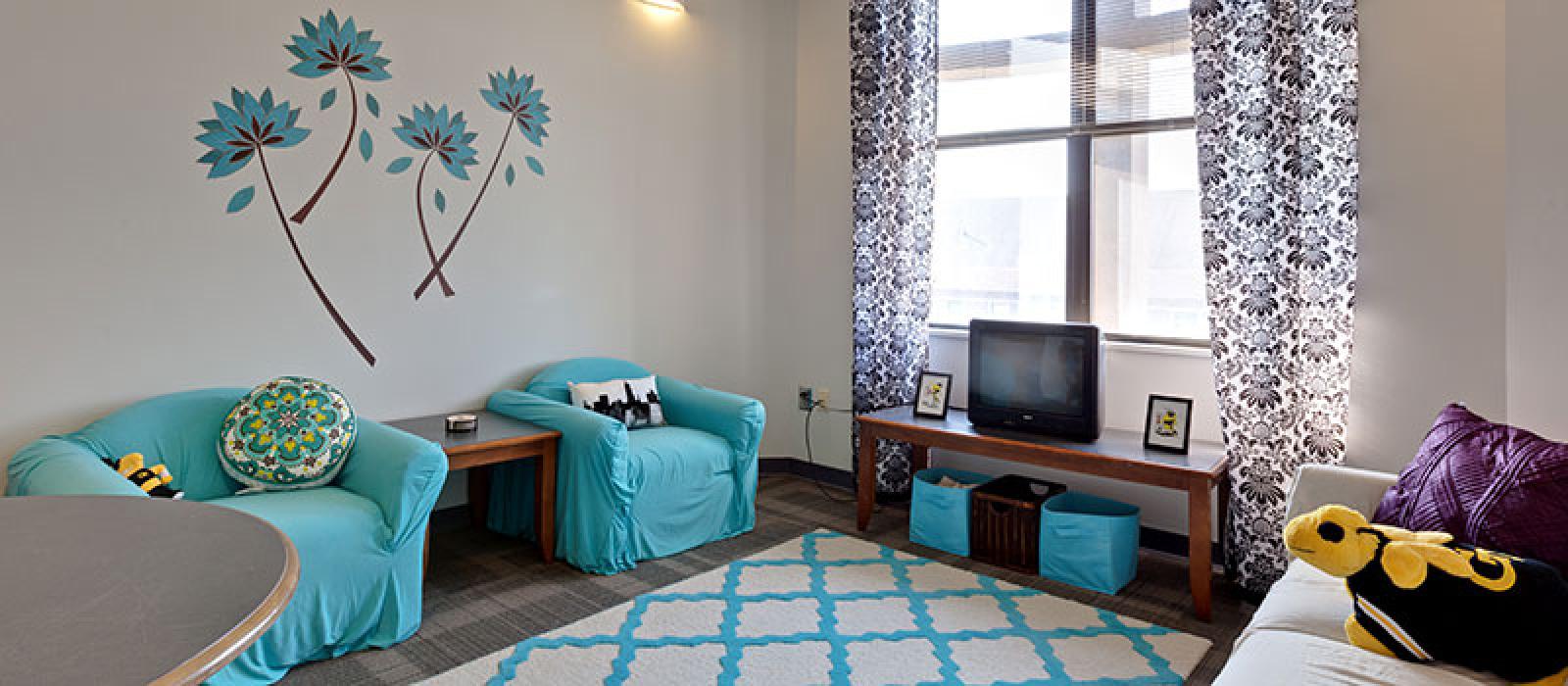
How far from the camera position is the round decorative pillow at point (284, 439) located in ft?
9.23

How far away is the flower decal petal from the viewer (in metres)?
3.22

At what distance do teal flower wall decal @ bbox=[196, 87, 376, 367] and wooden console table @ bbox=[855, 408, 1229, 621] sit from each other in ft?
7.82

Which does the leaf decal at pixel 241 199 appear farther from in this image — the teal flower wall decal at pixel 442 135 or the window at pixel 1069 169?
the window at pixel 1069 169

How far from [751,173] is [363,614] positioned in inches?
119

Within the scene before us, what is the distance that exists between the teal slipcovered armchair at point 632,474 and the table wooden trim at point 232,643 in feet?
7.66

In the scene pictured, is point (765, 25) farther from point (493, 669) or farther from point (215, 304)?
point (493, 669)

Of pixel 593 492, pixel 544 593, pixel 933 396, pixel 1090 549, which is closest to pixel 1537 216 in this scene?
pixel 1090 549

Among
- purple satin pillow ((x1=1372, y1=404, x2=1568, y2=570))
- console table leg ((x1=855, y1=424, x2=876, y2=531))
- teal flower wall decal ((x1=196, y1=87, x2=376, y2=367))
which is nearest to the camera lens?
purple satin pillow ((x1=1372, y1=404, x2=1568, y2=570))

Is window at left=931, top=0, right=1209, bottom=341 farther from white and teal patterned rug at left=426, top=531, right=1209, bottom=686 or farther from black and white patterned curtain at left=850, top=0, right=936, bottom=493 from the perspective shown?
white and teal patterned rug at left=426, top=531, right=1209, bottom=686

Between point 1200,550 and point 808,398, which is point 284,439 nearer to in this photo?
point 808,398

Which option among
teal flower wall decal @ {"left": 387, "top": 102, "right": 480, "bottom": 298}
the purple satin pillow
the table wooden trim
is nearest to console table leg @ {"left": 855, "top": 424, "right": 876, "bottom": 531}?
teal flower wall decal @ {"left": 387, "top": 102, "right": 480, "bottom": 298}

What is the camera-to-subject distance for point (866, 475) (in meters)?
3.88

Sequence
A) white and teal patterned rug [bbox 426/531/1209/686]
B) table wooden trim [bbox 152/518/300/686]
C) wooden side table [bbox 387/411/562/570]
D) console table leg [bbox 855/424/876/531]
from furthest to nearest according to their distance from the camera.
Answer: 1. console table leg [bbox 855/424/876/531]
2. wooden side table [bbox 387/411/562/570]
3. white and teal patterned rug [bbox 426/531/1209/686]
4. table wooden trim [bbox 152/518/300/686]

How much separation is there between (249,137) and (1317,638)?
11.6 feet
